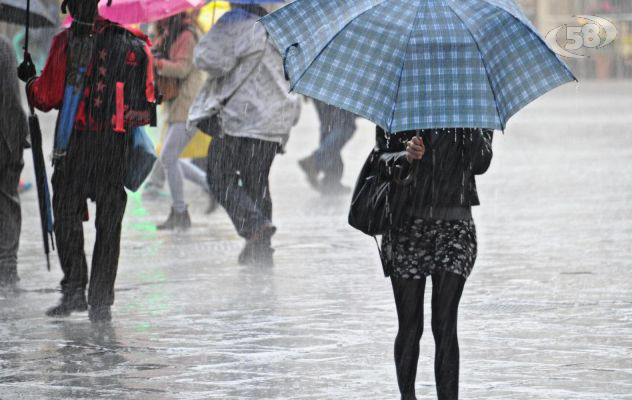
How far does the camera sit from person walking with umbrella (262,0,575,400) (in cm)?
571

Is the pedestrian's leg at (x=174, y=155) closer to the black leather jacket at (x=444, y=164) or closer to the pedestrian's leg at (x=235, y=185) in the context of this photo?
the pedestrian's leg at (x=235, y=185)

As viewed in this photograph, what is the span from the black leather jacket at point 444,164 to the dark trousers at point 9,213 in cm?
481

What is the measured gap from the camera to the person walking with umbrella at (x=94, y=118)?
853cm

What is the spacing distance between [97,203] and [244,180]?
2449 millimetres

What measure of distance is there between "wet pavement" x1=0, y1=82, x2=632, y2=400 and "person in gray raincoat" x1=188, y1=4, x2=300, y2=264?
0.35m

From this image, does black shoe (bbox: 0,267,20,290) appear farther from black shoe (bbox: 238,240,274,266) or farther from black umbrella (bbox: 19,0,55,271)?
black shoe (bbox: 238,240,274,266)

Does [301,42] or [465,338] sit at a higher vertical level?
[301,42]

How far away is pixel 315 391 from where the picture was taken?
22.4 feet

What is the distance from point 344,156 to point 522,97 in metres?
14.4

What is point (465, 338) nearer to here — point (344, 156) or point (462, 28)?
point (462, 28)

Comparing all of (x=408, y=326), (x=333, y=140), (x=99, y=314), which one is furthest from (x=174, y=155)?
(x=408, y=326)

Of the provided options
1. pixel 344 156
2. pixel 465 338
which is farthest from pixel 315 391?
pixel 344 156

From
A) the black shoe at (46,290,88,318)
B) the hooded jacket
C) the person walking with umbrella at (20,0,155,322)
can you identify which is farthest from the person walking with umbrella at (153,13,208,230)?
the black shoe at (46,290,88,318)

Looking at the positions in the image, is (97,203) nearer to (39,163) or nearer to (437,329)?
(39,163)
